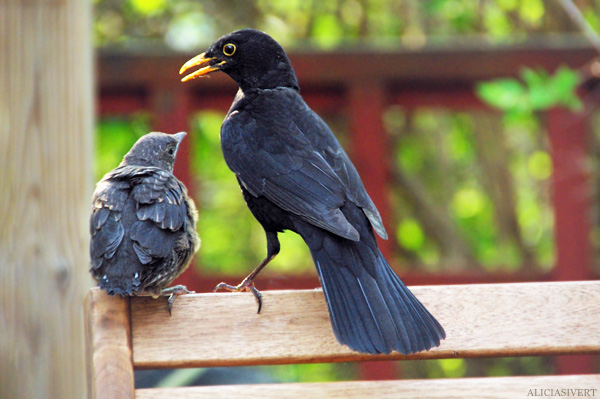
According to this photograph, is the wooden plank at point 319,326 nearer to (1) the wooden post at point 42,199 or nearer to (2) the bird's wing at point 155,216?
(2) the bird's wing at point 155,216

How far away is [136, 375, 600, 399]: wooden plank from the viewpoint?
2.12 meters

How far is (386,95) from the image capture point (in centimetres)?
473

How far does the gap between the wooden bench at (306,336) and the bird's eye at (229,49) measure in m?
1.21

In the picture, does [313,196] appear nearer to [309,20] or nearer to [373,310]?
[373,310]

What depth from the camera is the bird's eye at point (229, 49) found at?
3057 millimetres

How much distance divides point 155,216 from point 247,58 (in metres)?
1.04

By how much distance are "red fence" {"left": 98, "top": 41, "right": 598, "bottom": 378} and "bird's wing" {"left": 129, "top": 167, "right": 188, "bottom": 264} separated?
7.27 ft

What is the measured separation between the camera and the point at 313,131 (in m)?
2.79

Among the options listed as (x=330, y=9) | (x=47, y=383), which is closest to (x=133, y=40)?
(x=330, y=9)

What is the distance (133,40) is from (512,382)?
20.2 ft

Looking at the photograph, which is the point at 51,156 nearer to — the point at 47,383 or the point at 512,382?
the point at 47,383

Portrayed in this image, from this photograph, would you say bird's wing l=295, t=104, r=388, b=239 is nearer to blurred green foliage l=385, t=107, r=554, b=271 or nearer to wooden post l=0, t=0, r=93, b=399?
wooden post l=0, t=0, r=93, b=399

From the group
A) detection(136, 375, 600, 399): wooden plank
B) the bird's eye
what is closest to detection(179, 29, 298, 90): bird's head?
the bird's eye

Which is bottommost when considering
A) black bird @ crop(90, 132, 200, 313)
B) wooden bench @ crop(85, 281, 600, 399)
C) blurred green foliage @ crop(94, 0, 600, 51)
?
wooden bench @ crop(85, 281, 600, 399)
